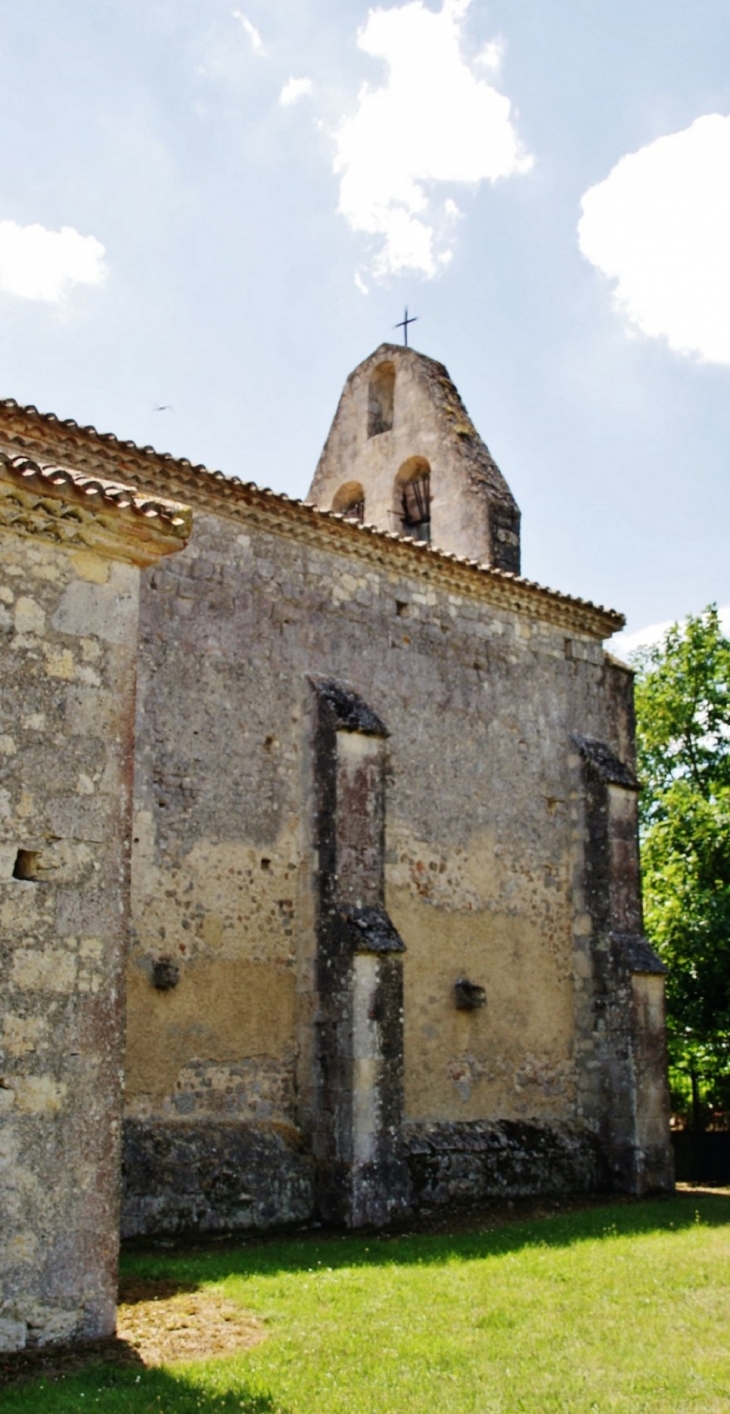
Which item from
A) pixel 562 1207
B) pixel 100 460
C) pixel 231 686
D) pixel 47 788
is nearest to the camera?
pixel 47 788

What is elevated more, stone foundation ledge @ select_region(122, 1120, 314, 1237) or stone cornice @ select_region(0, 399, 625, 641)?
stone cornice @ select_region(0, 399, 625, 641)

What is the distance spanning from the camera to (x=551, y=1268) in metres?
10.2

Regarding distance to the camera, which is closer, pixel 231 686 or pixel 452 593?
pixel 231 686

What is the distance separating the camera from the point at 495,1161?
14.6m

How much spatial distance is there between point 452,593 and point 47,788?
30.1ft

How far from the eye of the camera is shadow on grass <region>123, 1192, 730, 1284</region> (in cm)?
983

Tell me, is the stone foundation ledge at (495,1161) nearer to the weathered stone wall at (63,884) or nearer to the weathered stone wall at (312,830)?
the weathered stone wall at (312,830)

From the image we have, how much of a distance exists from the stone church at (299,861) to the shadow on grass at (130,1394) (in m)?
→ 0.47

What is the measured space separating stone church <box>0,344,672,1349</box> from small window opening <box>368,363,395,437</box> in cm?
34

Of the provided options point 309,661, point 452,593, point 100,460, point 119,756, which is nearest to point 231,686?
point 309,661

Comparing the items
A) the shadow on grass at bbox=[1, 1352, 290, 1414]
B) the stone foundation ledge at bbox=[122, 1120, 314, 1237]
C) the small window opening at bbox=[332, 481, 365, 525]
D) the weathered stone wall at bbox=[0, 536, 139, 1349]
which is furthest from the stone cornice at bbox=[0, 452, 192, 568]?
the small window opening at bbox=[332, 481, 365, 525]

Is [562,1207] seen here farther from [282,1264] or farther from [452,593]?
[452,593]

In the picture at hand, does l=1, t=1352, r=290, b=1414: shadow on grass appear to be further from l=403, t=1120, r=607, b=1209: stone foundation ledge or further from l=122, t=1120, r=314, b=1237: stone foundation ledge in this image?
l=403, t=1120, r=607, b=1209: stone foundation ledge

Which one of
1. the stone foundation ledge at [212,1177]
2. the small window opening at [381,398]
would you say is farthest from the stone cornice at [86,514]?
the small window opening at [381,398]
